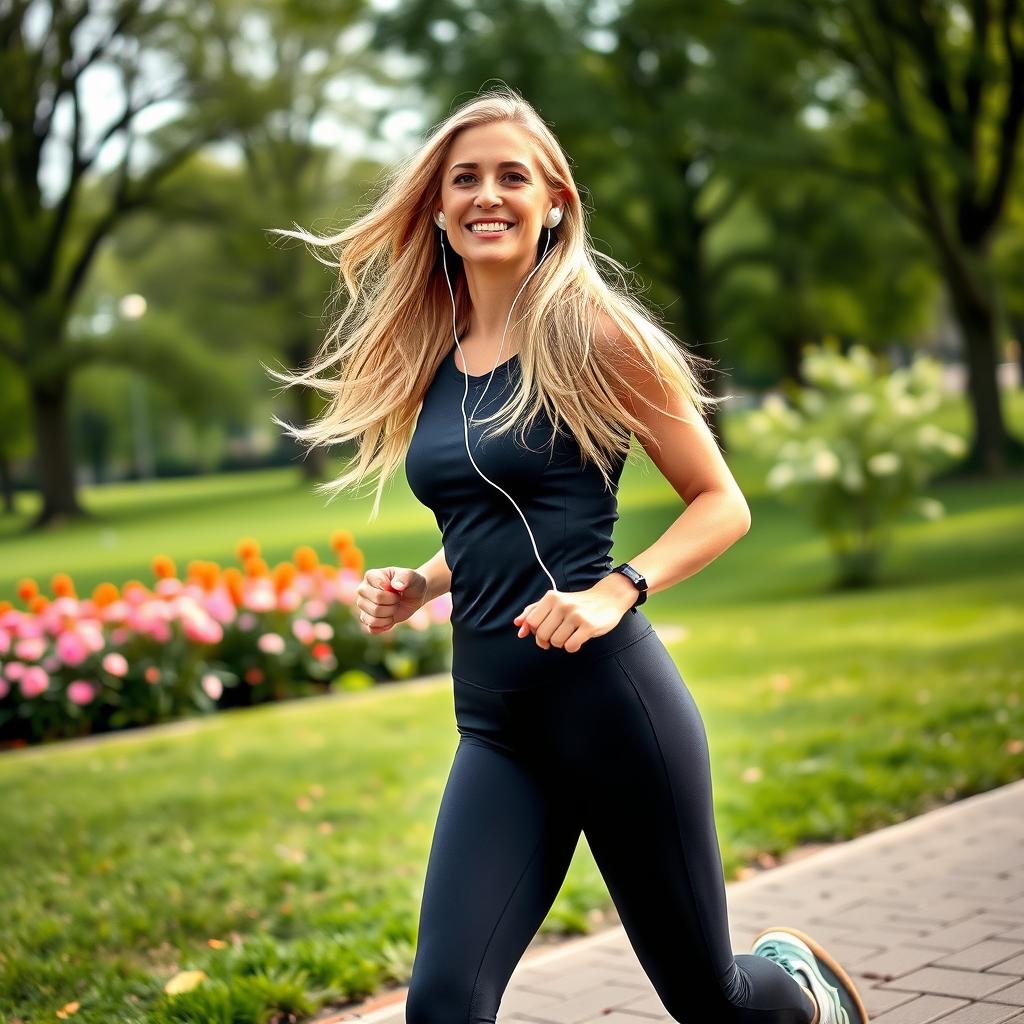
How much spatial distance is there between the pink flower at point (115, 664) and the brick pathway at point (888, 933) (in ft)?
15.1

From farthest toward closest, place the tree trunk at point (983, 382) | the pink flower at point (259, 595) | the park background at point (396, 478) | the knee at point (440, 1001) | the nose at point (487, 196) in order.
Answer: the tree trunk at point (983, 382), the pink flower at point (259, 595), the park background at point (396, 478), the nose at point (487, 196), the knee at point (440, 1001)

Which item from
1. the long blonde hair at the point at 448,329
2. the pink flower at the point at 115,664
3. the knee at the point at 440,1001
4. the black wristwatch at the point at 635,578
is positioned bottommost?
the pink flower at the point at 115,664

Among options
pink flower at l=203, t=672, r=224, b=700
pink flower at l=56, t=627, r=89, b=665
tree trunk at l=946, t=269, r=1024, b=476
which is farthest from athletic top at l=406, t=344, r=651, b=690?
tree trunk at l=946, t=269, r=1024, b=476

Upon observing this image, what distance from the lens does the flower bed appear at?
8.91m

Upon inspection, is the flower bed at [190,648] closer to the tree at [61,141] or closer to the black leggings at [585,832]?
the black leggings at [585,832]

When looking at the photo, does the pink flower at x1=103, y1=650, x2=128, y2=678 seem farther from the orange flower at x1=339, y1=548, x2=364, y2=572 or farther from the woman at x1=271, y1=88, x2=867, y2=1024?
the woman at x1=271, y1=88, x2=867, y2=1024

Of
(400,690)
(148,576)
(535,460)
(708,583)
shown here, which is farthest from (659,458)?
(148,576)

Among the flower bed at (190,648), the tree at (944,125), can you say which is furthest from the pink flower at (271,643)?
the tree at (944,125)

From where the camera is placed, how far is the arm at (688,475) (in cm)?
274

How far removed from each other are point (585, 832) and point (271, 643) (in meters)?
6.95

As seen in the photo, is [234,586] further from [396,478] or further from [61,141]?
[61,141]

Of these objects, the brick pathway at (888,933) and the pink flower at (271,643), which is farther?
the pink flower at (271,643)

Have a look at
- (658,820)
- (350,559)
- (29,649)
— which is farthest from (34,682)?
(658,820)

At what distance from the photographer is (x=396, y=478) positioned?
10.4 meters
